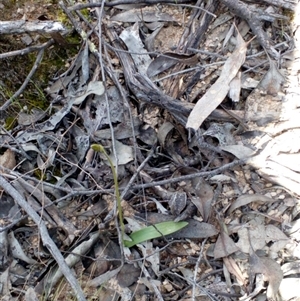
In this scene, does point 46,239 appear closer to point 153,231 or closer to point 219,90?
point 153,231

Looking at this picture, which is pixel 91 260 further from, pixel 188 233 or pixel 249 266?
pixel 249 266

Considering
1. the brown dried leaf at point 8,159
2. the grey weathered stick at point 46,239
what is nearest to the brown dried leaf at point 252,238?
the grey weathered stick at point 46,239

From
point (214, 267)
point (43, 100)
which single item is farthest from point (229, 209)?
point (43, 100)

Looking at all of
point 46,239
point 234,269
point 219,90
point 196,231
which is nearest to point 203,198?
point 196,231

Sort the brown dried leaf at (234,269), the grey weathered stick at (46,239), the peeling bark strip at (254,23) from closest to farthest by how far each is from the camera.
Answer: the grey weathered stick at (46,239) → the brown dried leaf at (234,269) → the peeling bark strip at (254,23)

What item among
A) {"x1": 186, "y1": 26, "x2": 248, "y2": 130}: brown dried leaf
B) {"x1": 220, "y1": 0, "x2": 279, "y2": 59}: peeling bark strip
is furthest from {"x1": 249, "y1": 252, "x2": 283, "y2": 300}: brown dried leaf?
{"x1": 220, "y1": 0, "x2": 279, "y2": 59}: peeling bark strip

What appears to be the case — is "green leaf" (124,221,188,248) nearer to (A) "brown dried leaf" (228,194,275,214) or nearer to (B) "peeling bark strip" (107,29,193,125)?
(A) "brown dried leaf" (228,194,275,214)

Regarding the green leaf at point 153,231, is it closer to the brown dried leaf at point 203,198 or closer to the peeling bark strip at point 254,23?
the brown dried leaf at point 203,198
